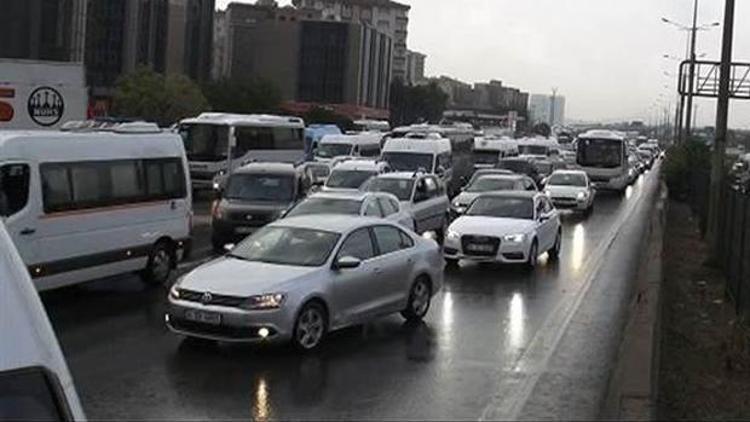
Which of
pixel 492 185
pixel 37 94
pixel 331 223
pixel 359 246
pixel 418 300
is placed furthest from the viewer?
pixel 492 185

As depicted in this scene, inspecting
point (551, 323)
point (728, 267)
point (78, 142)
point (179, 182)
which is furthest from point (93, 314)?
point (728, 267)

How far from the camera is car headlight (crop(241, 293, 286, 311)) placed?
11.2 metres

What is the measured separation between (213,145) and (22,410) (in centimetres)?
3407

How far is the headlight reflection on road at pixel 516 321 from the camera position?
42.7 ft

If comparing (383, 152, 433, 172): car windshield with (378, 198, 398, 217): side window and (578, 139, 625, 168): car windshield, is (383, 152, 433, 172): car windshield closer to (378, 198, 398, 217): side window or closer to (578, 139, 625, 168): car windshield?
(378, 198, 398, 217): side window

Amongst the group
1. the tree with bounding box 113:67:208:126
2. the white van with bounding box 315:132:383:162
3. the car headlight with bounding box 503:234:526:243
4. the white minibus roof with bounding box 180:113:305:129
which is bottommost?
the car headlight with bounding box 503:234:526:243

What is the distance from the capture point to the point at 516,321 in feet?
47.4

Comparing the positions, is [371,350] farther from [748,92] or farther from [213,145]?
[748,92]

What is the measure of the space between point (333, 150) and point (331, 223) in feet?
110

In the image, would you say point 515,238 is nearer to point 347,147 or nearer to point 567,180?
point 567,180

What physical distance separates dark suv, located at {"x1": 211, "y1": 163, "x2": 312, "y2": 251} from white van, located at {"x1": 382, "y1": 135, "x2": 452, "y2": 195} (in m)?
12.8

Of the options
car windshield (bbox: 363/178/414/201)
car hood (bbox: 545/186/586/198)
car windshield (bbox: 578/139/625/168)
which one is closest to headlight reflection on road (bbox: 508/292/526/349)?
car windshield (bbox: 363/178/414/201)

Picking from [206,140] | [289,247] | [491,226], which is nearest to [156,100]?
[206,140]

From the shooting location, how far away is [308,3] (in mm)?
190875
